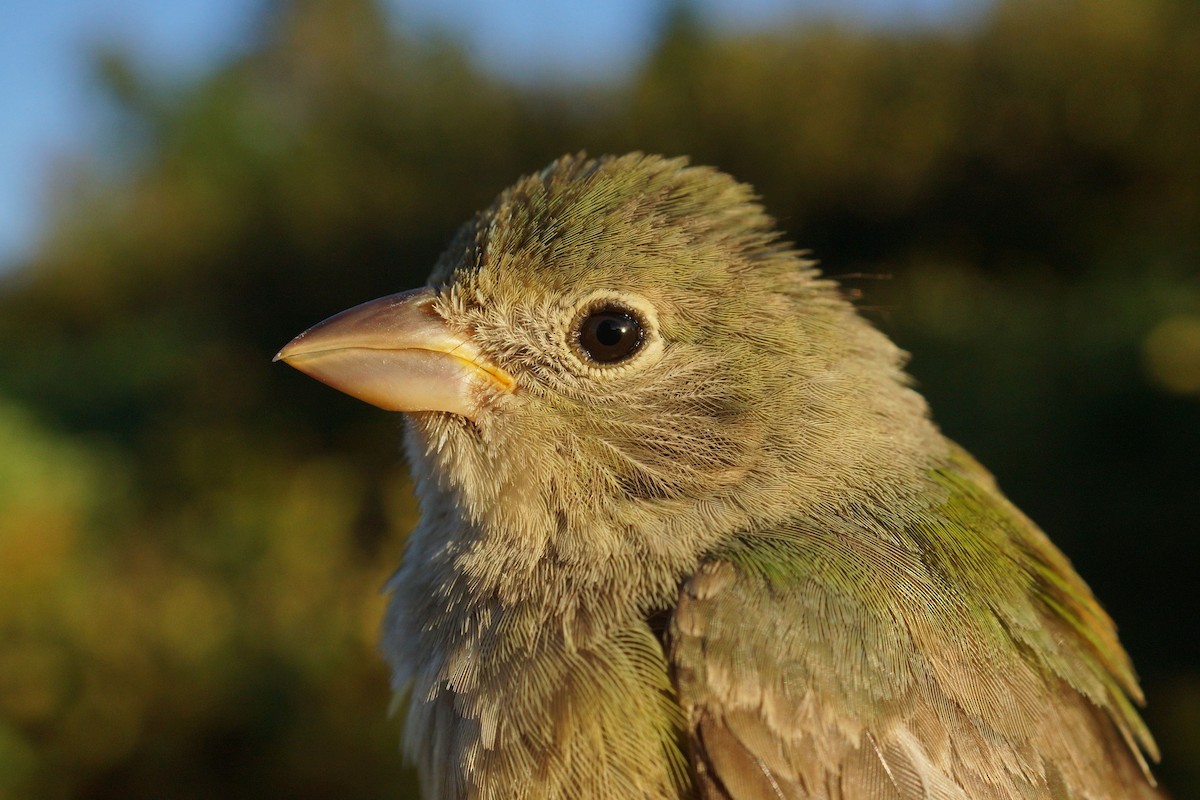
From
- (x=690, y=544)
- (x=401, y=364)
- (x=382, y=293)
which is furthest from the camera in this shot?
(x=382, y=293)

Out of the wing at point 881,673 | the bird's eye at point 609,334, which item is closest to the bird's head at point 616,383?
the bird's eye at point 609,334

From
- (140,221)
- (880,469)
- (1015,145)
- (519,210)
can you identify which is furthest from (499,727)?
(140,221)

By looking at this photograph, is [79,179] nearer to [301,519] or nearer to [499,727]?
[301,519]

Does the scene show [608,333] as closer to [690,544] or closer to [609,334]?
[609,334]

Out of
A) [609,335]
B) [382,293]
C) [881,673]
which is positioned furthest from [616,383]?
[382,293]

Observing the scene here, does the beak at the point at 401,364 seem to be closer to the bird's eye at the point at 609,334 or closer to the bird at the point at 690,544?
the bird at the point at 690,544

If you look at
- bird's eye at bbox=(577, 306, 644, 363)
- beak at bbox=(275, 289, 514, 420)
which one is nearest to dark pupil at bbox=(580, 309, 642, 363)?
bird's eye at bbox=(577, 306, 644, 363)
